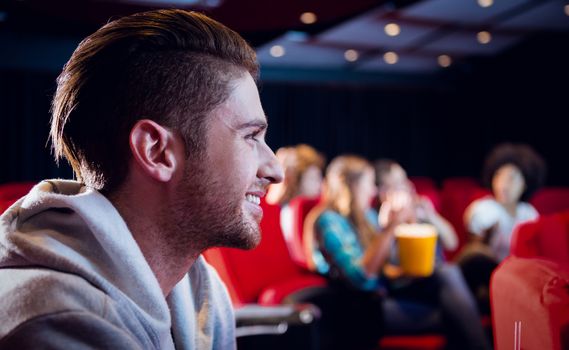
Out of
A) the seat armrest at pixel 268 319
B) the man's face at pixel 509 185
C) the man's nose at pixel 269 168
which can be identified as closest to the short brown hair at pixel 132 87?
the man's nose at pixel 269 168

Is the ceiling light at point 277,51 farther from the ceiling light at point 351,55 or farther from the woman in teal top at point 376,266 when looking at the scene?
the woman in teal top at point 376,266

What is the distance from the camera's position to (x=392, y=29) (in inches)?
235

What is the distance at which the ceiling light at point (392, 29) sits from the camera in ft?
19.0

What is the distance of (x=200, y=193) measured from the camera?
2.98ft

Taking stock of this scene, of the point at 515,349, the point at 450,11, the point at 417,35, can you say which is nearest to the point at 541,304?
the point at 515,349

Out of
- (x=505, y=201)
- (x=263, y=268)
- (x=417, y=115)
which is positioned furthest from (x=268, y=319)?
(x=417, y=115)

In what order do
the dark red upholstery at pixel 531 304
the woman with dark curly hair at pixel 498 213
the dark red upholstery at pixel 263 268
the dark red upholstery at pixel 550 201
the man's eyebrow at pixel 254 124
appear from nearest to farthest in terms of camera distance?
the dark red upholstery at pixel 531 304, the man's eyebrow at pixel 254 124, the dark red upholstery at pixel 263 268, the woman with dark curly hair at pixel 498 213, the dark red upholstery at pixel 550 201

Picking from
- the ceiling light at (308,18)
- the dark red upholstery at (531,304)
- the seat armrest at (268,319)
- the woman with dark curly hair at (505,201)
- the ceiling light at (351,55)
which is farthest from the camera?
the ceiling light at (351,55)

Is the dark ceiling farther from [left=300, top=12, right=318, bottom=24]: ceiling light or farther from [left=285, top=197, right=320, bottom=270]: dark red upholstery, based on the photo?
[left=285, top=197, right=320, bottom=270]: dark red upholstery

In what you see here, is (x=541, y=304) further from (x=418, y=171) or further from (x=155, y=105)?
(x=418, y=171)

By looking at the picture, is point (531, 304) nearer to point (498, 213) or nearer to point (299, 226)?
point (299, 226)

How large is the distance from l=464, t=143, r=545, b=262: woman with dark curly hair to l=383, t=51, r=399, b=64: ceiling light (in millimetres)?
3047

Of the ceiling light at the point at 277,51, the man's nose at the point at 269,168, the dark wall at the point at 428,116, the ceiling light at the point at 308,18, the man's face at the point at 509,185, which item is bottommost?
the man's face at the point at 509,185

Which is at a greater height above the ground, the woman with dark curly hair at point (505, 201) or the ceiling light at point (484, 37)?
the ceiling light at point (484, 37)
